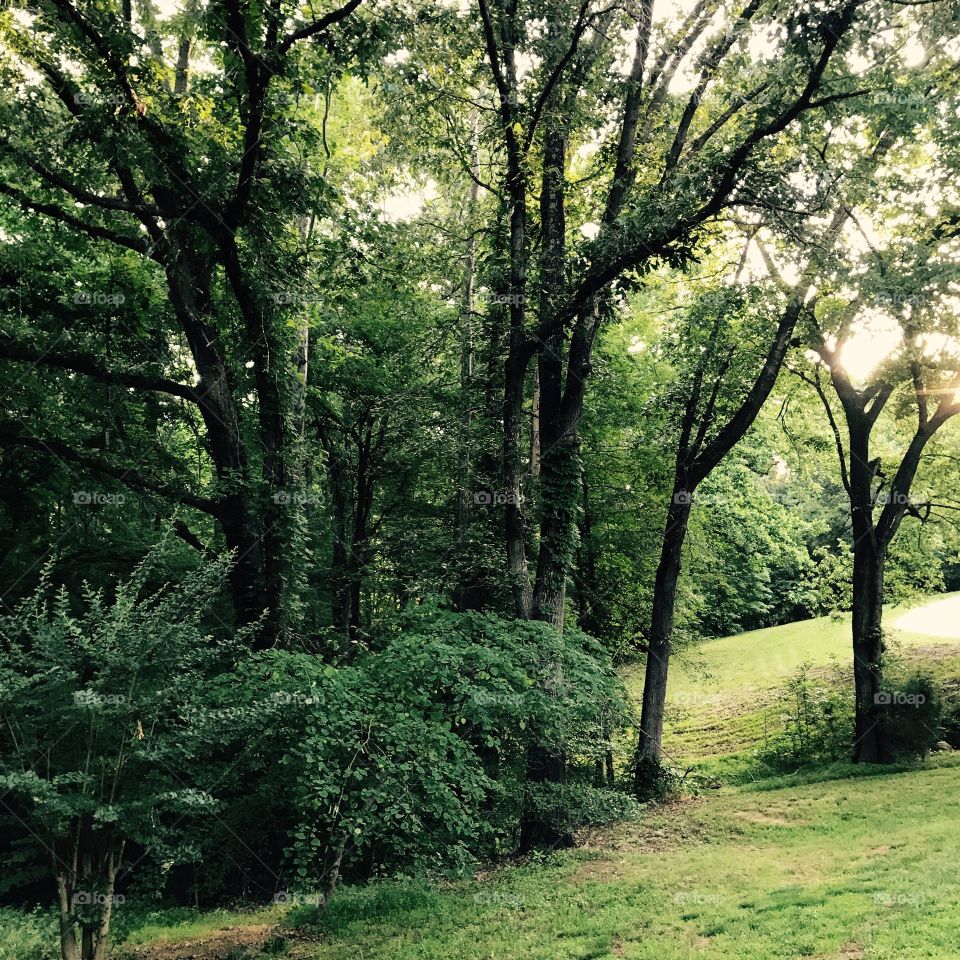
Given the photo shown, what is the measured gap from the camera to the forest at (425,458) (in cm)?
601

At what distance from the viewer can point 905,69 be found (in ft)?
27.0

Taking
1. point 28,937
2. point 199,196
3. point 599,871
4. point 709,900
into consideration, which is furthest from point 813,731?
point 199,196

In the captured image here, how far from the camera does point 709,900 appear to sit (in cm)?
785

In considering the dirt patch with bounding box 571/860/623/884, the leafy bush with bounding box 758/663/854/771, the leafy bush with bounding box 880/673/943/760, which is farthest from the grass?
the leafy bush with bounding box 880/673/943/760

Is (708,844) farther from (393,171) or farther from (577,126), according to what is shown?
(393,171)

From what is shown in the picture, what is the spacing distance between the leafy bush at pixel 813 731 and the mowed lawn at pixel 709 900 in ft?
14.4

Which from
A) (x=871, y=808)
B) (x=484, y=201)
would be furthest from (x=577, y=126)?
(x=871, y=808)

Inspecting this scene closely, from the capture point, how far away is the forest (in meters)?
6.01

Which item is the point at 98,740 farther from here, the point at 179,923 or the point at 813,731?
the point at 813,731

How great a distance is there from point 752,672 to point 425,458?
17.4 metres

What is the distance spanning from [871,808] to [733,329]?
9.01m

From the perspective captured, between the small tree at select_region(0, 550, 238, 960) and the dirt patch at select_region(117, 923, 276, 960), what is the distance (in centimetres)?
155

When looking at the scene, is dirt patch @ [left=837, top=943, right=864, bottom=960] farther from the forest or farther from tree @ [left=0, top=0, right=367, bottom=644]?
tree @ [left=0, top=0, right=367, bottom=644]

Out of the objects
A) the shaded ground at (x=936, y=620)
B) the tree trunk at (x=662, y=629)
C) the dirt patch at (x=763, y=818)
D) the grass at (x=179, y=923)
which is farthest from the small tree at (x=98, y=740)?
the shaded ground at (x=936, y=620)
